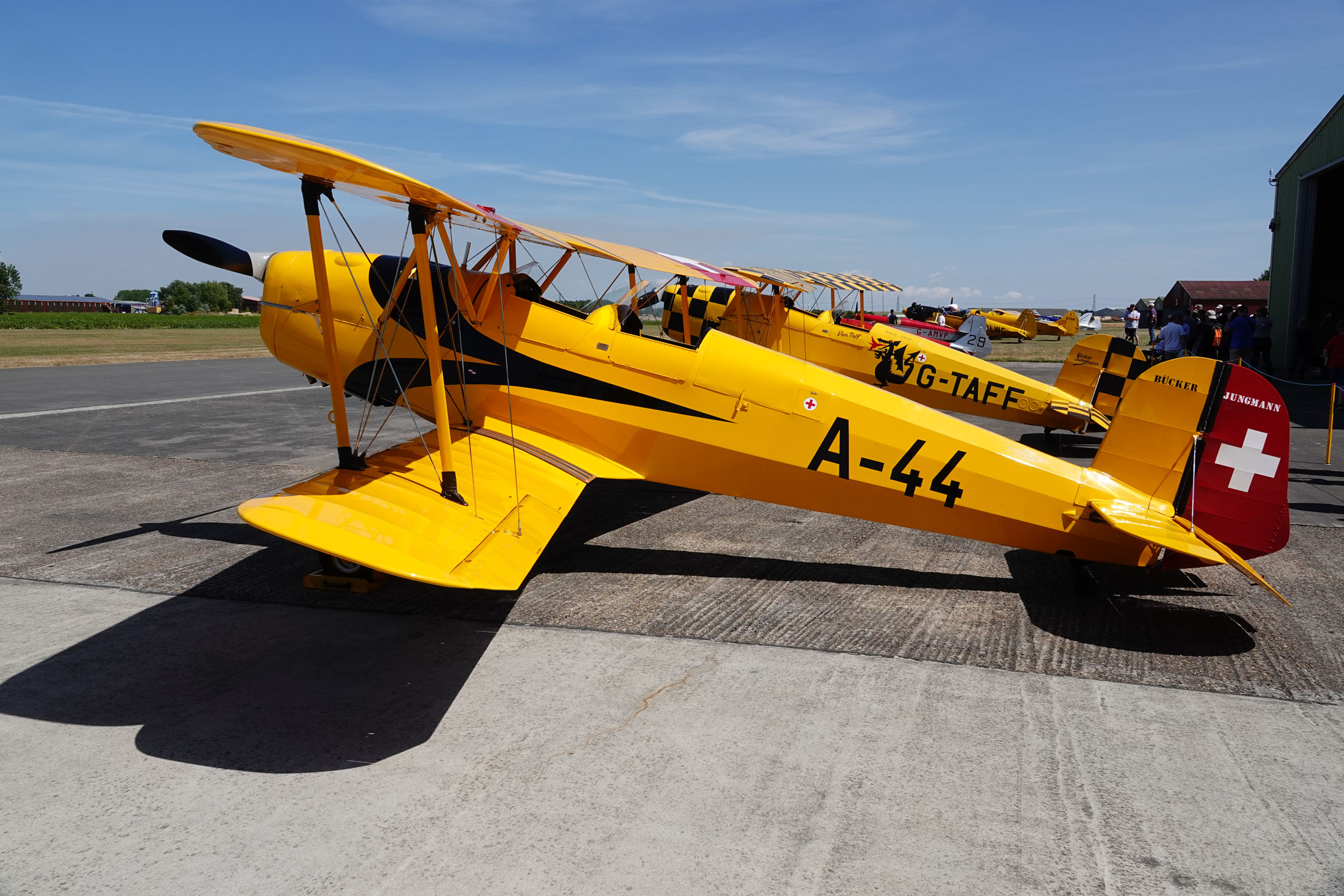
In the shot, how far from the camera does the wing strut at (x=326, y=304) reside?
5055mm

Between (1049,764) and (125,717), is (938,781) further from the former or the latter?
(125,717)

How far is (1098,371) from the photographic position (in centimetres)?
1205

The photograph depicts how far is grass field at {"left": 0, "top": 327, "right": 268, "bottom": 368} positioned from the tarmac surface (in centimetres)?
2399

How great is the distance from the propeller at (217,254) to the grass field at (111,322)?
173ft

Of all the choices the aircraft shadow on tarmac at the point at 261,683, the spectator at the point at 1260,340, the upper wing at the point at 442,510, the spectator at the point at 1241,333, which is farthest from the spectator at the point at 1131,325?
the aircraft shadow on tarmac at the point at 261,683

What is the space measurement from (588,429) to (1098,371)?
28.9 ft

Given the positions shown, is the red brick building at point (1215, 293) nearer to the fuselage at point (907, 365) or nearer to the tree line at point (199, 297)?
the fuselage at point (907, 365)

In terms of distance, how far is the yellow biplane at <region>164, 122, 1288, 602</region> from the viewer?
15.8ft

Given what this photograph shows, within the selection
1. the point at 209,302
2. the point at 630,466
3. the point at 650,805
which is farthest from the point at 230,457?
the point at 209,302

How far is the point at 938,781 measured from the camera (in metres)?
3.49

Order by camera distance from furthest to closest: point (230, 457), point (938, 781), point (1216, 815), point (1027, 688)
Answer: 1. point (230, 457)
2. point (1027, 688)
3. point (938, 781)
4. point (1216, 815)

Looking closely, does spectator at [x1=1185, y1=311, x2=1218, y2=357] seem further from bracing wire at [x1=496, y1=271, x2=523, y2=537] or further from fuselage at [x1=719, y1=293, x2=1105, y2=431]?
bracing wire at [x1=496, y1=271, x2=523, y2=537]

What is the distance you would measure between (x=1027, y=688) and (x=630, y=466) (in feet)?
10.2

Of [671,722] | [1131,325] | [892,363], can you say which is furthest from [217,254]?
[1131,325]
